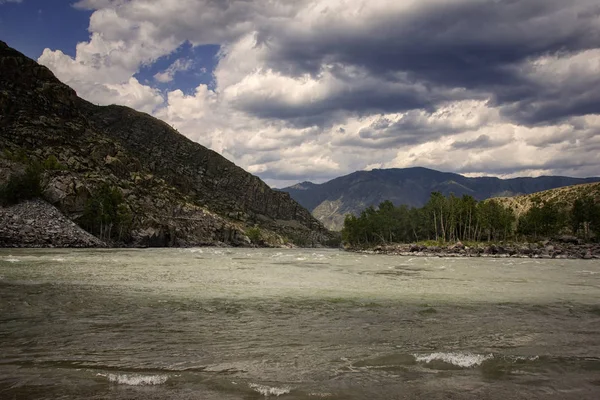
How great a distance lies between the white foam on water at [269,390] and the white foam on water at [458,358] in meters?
4.10

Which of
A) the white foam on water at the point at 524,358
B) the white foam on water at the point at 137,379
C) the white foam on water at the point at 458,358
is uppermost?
the white foam on water at the point at 137,379

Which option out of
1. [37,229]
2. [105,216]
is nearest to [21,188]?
[37,229]

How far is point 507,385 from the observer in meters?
8.53

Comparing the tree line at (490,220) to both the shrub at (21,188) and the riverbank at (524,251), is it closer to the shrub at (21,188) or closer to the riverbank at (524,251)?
the riverbank at (524,251)

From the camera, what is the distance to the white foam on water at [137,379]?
326 inches

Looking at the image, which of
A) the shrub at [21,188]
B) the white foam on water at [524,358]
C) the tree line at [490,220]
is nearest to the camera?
the white foam on water at [524,358]

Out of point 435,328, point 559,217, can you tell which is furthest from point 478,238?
point 435,328

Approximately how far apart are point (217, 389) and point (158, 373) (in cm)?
173

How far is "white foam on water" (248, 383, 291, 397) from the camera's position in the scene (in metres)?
7.82

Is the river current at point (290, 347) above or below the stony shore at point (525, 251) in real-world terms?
above

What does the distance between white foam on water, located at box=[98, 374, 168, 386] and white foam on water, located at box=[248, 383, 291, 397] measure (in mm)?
1916

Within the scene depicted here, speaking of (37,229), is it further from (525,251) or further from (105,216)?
(525,251)

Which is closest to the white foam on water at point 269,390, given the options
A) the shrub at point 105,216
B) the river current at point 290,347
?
the river current at point 290,347

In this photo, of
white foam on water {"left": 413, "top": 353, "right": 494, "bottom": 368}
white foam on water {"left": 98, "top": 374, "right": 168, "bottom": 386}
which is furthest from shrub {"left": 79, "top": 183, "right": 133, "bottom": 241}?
white foam on water {"left": 413, "top": 353, "right": 494, "bottom": 368}
